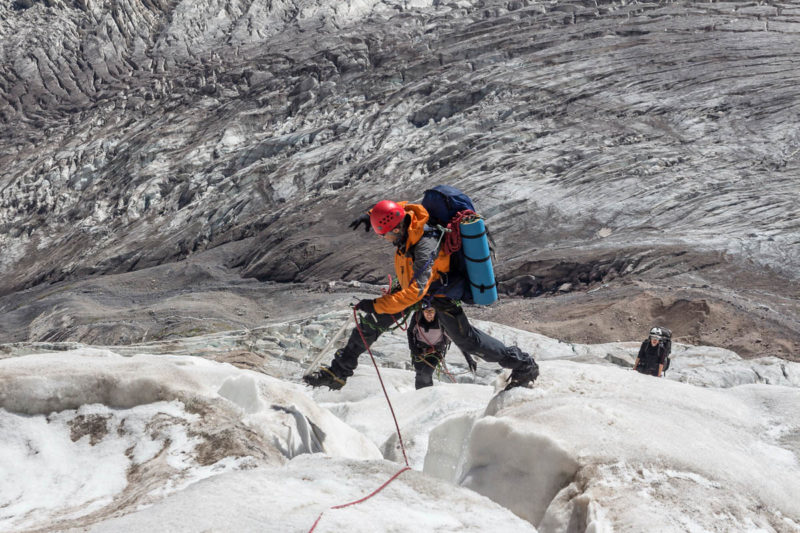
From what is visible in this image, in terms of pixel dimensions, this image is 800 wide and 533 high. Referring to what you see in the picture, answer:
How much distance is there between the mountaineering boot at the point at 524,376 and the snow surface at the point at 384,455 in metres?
0.20

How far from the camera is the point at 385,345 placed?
12102 millimetres

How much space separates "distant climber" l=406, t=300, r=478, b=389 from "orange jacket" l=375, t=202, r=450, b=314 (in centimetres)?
74

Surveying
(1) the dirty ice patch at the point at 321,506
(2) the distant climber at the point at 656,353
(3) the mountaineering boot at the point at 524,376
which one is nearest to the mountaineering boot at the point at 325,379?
(3) the mountaineering boot at the point at 524,376

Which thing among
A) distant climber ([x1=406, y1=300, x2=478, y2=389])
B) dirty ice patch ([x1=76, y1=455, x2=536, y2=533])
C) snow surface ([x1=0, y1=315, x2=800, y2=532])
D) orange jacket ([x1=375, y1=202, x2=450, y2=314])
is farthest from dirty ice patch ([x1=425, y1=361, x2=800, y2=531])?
distant climber ([x1=406, y1=300, x2=478, y2=389])

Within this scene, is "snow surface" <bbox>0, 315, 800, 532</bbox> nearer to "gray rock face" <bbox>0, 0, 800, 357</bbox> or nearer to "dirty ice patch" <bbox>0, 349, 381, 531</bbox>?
"dirty ice patch" <bbox>0, 349, 381, 531</bbox>

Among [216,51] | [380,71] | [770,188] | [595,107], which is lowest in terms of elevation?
[770,188]

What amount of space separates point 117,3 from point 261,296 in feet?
156

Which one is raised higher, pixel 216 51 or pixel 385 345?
pixel 216 51

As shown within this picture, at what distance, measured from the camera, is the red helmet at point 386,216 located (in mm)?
4809

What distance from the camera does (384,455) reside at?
564cm

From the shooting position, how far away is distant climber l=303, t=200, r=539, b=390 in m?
4.81

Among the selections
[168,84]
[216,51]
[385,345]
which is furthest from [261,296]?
[216,51]

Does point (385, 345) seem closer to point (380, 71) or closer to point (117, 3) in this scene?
point (380, 71)

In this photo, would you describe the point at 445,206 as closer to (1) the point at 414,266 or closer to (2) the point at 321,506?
(1) the point at 414,266
